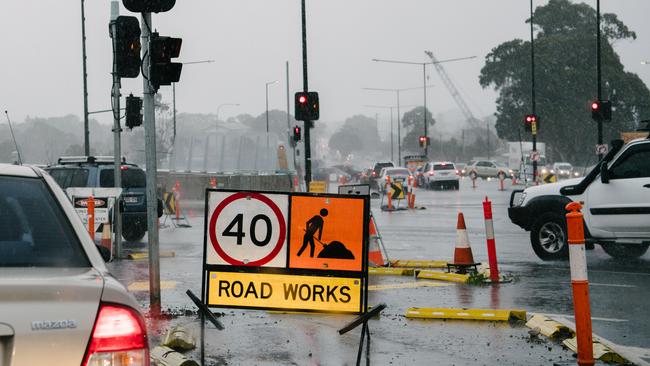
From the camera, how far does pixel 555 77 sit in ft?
317

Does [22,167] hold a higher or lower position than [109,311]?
higher

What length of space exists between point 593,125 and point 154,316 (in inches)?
3524

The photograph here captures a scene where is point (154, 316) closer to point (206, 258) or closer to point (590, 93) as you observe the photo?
point (206, 258)

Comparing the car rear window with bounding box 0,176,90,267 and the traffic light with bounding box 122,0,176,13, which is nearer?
the car rear window with bounding box 0,176,90,267

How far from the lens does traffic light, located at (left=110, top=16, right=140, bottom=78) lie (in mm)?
15117

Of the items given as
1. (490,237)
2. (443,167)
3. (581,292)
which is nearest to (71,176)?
(490,237)

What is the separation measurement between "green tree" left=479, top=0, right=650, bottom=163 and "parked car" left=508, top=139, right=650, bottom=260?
261 feet

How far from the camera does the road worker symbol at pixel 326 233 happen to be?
9039 mm

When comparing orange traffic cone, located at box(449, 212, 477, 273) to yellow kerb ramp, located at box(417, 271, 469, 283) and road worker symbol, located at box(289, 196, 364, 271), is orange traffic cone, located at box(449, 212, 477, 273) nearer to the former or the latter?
yellow kerb ramp, located at box(417, 271, 469, 283)

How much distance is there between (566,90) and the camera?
317 ft

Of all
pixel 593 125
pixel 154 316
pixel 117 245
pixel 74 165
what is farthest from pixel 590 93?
pixel 154 316

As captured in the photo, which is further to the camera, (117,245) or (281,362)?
(117,245)

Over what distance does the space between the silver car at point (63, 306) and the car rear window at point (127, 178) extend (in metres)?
21.7

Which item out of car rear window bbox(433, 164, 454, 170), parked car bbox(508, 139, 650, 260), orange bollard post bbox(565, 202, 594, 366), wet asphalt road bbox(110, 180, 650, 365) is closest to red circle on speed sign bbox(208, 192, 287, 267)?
wet asphalt road bbox(110, 180, 650, 365)
